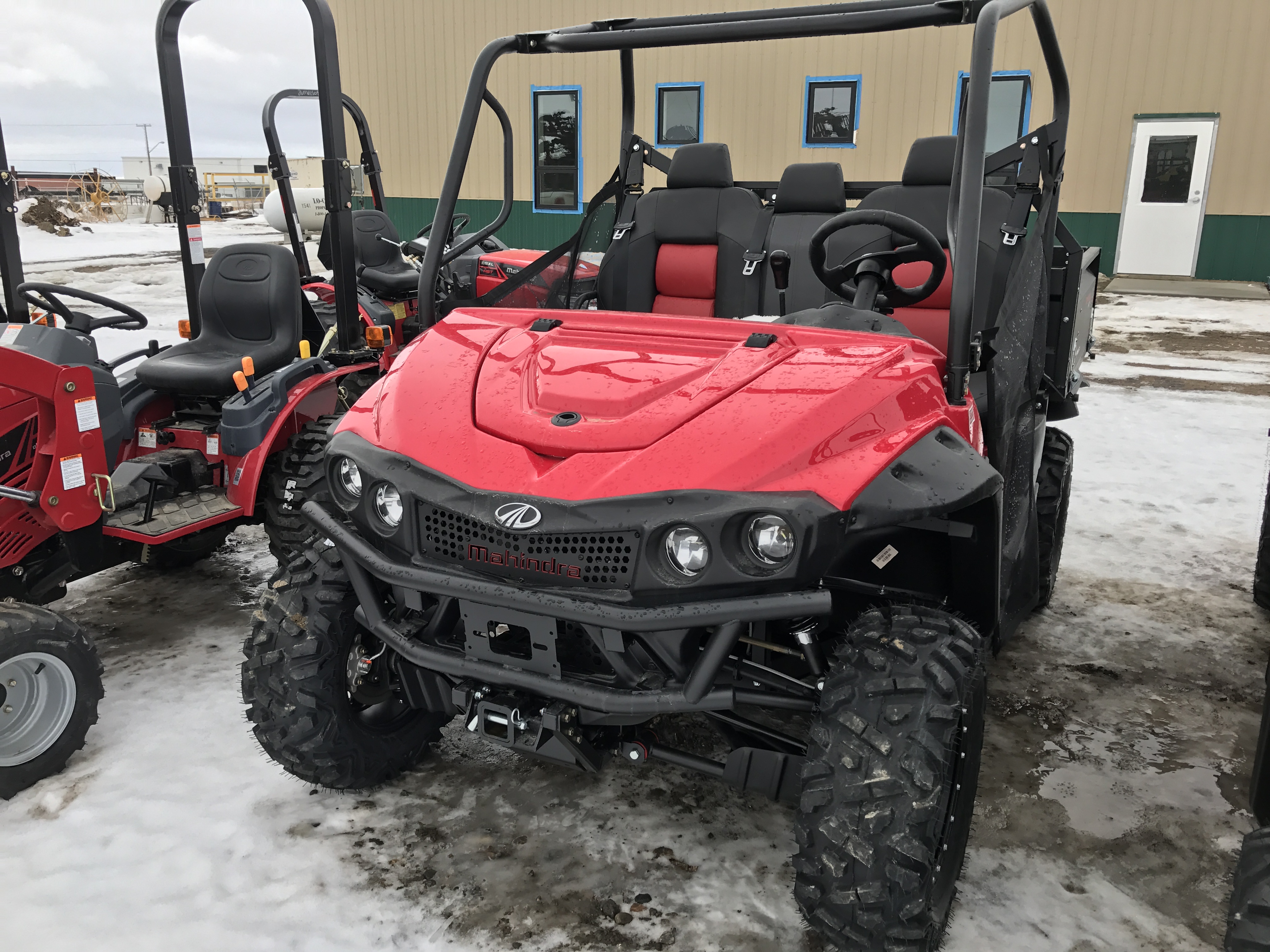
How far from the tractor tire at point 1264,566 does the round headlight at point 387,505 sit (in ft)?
10.4

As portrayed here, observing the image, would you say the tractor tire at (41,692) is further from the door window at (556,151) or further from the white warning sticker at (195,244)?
the door window at (556,151)

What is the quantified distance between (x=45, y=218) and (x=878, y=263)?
76.2 feet

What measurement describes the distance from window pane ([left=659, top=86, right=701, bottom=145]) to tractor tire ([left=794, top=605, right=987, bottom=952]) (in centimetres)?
1250

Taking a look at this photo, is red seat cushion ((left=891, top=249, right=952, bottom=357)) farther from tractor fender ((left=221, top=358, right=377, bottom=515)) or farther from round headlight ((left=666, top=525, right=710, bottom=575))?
tractor fender ((left=221, top=358, right=377, bottom=515))

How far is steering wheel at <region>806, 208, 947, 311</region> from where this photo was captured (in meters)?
2.41

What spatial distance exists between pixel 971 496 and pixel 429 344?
126 cm

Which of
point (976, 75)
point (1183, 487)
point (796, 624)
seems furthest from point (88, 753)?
point (1183, 487)

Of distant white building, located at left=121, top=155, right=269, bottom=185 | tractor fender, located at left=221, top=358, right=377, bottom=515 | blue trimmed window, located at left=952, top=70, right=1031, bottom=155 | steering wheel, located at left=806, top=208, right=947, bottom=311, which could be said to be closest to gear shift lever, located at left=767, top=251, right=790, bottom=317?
steering wheel, located at left=806, top=208, right=947, bottom=311

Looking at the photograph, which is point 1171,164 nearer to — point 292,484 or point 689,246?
point 689,246

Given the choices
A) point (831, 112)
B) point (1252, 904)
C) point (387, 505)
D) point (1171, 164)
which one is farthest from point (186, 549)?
point (1171, 164)

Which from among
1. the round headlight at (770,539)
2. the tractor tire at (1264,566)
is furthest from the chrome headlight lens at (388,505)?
the tractor tire at (1264,566)

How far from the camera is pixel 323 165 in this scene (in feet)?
12.9

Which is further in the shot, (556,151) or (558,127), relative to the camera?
(556,151)

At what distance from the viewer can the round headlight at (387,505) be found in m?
2.06
